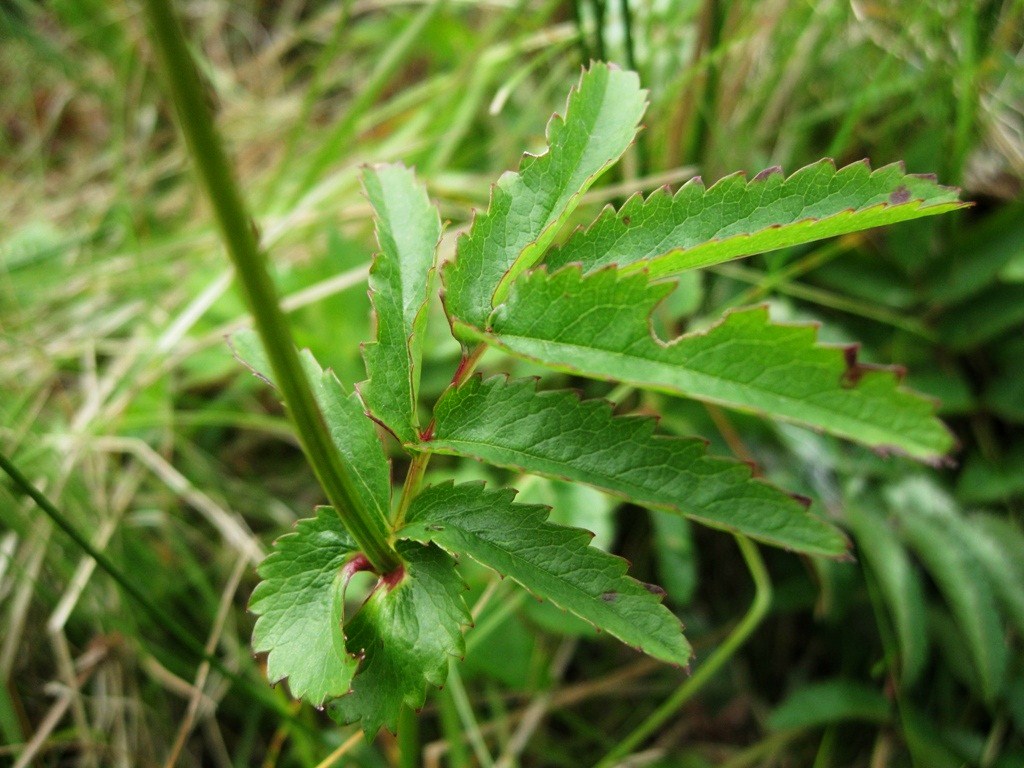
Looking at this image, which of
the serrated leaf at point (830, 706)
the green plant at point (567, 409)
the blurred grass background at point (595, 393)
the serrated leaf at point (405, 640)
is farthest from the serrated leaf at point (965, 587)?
the serrated leaf at point (405, 640)

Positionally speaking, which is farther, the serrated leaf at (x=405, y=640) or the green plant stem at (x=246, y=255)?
the serrated leaf at (x=405, y=640)

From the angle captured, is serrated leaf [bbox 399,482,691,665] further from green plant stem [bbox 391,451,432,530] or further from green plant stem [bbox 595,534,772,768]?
green plant stem [bbox 595,534,772,768]

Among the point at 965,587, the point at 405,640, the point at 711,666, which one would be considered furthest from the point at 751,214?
the point at 965,587

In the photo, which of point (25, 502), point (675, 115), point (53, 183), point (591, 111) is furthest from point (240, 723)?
point (53, 183)

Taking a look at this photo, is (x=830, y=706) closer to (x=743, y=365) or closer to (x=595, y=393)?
(x=595, y=393)

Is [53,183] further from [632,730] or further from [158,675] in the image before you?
[632,730]

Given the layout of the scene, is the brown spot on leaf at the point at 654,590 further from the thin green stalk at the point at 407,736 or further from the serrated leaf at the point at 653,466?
the thin green stalk at the point at 407,736

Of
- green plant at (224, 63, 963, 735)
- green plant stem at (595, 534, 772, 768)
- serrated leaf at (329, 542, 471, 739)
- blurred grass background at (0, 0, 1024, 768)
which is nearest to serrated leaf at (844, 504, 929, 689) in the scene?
blurred grass background at (0, 0, 1024, 768)
